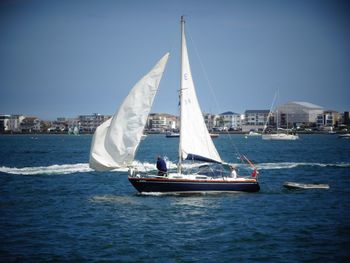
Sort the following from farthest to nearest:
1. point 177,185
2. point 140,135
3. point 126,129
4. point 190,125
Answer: point 190,125 → point 177,185 → point 140,135 → point 126,129

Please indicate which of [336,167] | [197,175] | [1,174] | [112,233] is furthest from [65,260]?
[336,167]

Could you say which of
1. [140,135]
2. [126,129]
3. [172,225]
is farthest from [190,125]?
[172,225]

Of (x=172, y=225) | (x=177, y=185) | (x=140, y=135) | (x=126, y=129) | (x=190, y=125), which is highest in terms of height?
(x=190, y=125)

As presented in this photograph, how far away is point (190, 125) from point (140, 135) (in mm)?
4288

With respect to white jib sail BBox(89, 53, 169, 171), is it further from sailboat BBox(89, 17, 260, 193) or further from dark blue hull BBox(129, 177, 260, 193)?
dark blue hull BBox(129, 177, 260, 193)

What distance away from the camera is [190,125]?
4047 centimetres

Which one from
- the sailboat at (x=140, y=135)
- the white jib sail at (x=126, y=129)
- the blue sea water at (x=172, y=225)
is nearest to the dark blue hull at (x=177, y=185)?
the sailboat at (x=140, y=135)

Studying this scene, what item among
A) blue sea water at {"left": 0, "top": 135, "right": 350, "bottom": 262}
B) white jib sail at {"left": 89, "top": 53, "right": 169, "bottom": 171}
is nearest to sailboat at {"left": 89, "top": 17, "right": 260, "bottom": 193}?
white jib sail at {"left": 89, "top": 53, "right": 169, "bottom": 171}

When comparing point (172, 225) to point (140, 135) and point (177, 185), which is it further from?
point (140, 135)

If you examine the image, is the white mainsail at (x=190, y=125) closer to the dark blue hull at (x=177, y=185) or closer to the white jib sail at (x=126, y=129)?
the white jib sail at (x=126, y=129)

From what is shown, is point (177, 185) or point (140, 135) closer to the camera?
point (140, 135)

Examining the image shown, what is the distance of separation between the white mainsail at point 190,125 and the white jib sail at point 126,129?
6.33ft

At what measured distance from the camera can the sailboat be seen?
1486 inches

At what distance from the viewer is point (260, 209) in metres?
35.3
